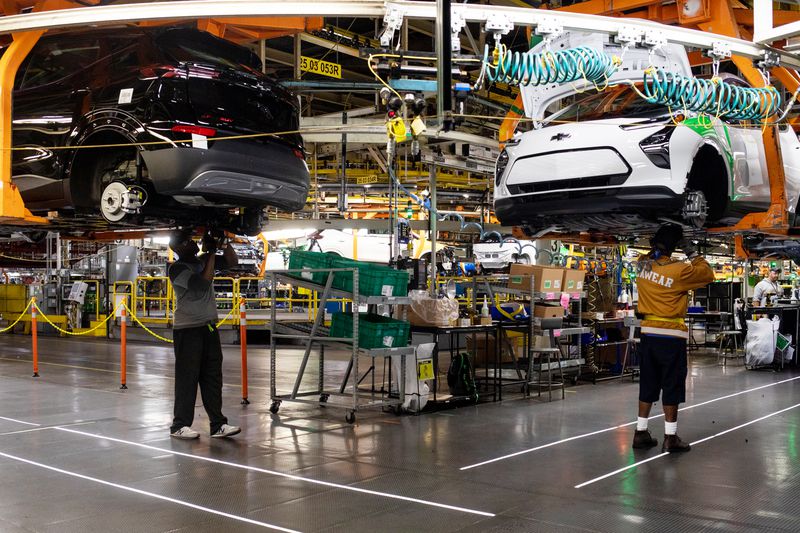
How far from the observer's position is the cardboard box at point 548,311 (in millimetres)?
8389

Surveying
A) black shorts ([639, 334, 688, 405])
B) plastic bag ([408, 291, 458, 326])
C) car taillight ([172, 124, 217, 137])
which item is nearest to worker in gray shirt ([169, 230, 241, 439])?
car taillight ([172, 124, 217, 137])

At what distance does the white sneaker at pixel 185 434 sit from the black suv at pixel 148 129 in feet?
5.98

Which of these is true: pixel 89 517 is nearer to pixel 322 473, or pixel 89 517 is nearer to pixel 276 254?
pixel 322 473

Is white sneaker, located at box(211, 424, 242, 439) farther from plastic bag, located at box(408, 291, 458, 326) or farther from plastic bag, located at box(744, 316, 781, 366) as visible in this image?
plastic bag, located at box(744, 316, 781, 366)

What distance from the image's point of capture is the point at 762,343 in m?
10.5

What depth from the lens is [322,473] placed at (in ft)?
15.1

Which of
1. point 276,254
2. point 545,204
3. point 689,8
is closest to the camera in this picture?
point 545,204

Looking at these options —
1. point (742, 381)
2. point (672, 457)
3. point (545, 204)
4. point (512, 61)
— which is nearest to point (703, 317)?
point (742, 381)

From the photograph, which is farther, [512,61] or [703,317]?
[703,317]

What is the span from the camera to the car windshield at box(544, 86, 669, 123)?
6.69 meters

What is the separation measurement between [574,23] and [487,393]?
4297 millimetres

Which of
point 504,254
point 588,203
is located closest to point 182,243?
point 588,203

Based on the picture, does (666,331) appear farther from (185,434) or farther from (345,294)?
(185,434)

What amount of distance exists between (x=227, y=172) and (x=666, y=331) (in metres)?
3.53
